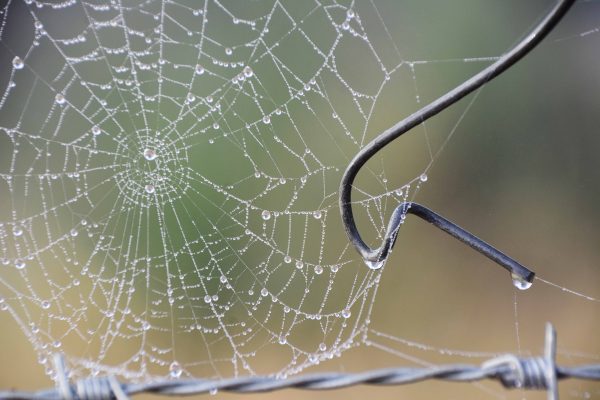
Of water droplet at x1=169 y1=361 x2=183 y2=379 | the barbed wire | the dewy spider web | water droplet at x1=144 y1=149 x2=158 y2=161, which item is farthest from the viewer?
the dewy spider web

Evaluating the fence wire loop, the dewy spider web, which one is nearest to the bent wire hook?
the fence wire loop

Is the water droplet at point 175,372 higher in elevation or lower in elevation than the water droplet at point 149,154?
lower

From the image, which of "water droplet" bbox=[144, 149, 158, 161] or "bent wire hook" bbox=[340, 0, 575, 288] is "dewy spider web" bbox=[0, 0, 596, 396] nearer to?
"water droplet" bbox=[144, 149, 158, 161]

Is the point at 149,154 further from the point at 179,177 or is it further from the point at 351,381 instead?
the point at 351,381

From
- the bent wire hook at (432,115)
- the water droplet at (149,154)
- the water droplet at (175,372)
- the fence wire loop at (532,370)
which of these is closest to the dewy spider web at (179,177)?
the water droplet at (149,154)

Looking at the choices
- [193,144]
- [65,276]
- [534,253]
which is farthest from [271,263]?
[534,253]

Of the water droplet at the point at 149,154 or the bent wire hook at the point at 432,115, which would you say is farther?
the water droplet at the point at 149,154

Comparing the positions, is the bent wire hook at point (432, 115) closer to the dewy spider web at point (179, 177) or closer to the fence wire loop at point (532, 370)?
the fence wire loop at point (532, 370)
